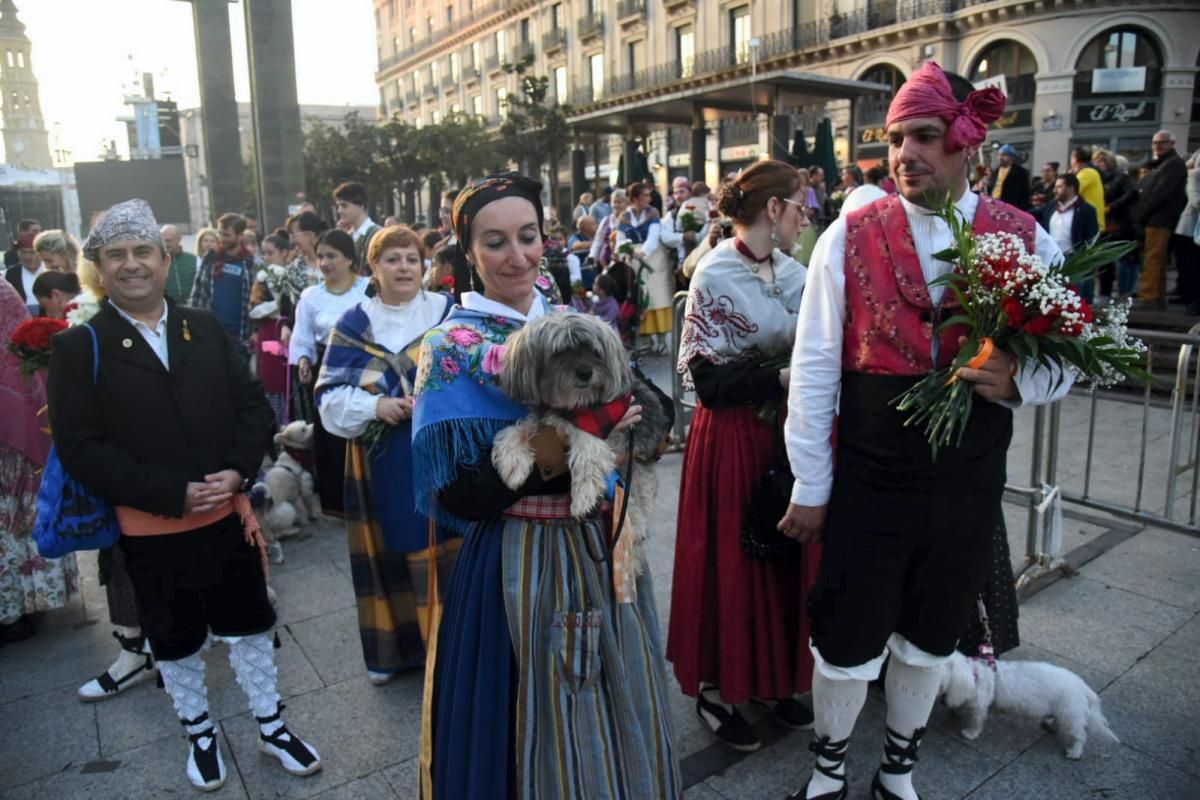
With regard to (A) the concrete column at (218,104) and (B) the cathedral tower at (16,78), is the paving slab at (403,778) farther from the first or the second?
(B) the cathedral tower at (16,78)

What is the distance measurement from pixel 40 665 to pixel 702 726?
3.20 meters

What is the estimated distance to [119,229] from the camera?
2.75 m

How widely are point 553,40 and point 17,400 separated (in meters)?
49.2

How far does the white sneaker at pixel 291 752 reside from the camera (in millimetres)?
3014

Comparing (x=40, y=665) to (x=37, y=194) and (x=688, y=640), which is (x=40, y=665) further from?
(x=37, y=194)

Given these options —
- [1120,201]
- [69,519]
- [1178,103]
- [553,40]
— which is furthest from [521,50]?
[69,519]

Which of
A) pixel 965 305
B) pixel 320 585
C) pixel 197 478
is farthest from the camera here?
pixel 320 585

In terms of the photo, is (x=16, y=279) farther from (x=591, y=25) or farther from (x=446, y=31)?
(x=446, y=31)

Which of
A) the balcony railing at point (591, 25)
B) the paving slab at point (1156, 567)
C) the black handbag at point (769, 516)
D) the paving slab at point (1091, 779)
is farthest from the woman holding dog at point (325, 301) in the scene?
the balcony railing at point (591, 25)

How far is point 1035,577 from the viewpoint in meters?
4.10

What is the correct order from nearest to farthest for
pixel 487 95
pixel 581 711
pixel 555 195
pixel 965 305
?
pixel 581 711, pixel 965 305, pixel 555 195, pixel 487 95

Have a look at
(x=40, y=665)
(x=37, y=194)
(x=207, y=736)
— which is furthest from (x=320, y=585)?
(x=37, y=194)

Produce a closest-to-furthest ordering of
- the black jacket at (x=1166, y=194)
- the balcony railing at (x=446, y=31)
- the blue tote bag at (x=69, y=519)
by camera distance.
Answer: the blue tote bag at (x=69, y=519)
the black jacket at (x=1166, y=194)
the balcony railing at (x=446, y=31)

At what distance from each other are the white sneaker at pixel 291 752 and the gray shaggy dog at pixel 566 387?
71.4 inches
